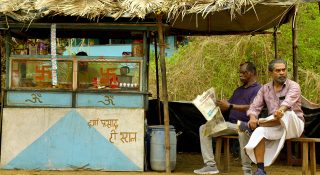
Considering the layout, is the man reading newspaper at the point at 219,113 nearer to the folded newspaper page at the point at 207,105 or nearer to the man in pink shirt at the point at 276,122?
the folded newspaper page at the point at 207,105

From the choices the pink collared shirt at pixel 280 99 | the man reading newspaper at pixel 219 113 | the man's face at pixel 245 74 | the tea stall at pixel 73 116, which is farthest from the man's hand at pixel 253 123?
the tea stall at pixel 73 116

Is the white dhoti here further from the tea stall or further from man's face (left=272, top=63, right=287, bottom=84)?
the tea stall

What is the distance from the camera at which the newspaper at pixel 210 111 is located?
24.9 ft

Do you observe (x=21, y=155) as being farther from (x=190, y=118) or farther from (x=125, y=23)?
(x=190, y=118)

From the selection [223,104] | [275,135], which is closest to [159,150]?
[223,104]

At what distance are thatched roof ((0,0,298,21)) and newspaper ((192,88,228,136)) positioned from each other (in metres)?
1.12

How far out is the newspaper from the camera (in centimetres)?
759

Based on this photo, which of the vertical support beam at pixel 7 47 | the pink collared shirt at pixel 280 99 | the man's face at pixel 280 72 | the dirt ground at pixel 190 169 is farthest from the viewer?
the vertical support beam at pixel 7 47

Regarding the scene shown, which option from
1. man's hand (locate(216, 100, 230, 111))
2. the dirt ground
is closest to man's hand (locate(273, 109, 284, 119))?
man's hand (locate(216, 100, 230, 111))

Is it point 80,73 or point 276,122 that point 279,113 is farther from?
point 80,73

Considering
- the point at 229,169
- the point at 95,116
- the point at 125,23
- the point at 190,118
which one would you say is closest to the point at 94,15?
the point at 125,23

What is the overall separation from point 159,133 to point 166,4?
1.89 meters

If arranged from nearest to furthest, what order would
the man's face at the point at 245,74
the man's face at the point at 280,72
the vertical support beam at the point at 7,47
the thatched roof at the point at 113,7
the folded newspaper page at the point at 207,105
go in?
1. the man's face at the point at 280,72
2. the thatched roof at the point at 113,7
3. the folded newspaper page at the point at 207,105
4. the man's face at the point at 245,74
5. the vertical support beam at the point at 7,47

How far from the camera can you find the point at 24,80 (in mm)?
8180
